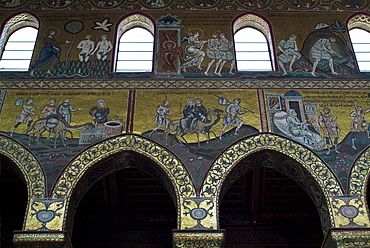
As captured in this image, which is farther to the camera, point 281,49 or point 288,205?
point 288,205

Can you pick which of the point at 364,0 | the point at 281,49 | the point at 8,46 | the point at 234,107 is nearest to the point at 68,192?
the point at 234,107

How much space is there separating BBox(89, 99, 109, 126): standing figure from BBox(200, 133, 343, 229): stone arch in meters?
2.38

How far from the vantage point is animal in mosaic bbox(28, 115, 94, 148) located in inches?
403

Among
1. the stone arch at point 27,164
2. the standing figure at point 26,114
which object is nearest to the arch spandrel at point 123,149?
the stone arch at point 27,164

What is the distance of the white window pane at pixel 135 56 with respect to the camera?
12133 millimetres

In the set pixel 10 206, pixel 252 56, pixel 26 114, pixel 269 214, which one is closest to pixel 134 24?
pixel 252 56

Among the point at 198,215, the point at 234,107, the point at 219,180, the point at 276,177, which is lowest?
the point at 198,215

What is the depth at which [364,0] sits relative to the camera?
42.9 feet

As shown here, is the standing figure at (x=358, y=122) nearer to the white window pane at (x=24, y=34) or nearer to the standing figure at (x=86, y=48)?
the standing figure at (x=86, y=48)

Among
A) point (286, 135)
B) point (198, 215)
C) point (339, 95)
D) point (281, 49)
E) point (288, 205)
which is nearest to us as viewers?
point (198, 215)

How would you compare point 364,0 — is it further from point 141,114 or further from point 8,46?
point 8,46

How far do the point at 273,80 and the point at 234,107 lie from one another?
1.17 m

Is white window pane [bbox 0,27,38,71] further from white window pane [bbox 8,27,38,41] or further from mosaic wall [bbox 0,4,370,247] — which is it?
mosaic wall [bbox 0,4,370,247]

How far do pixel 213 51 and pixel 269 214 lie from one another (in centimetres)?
415
